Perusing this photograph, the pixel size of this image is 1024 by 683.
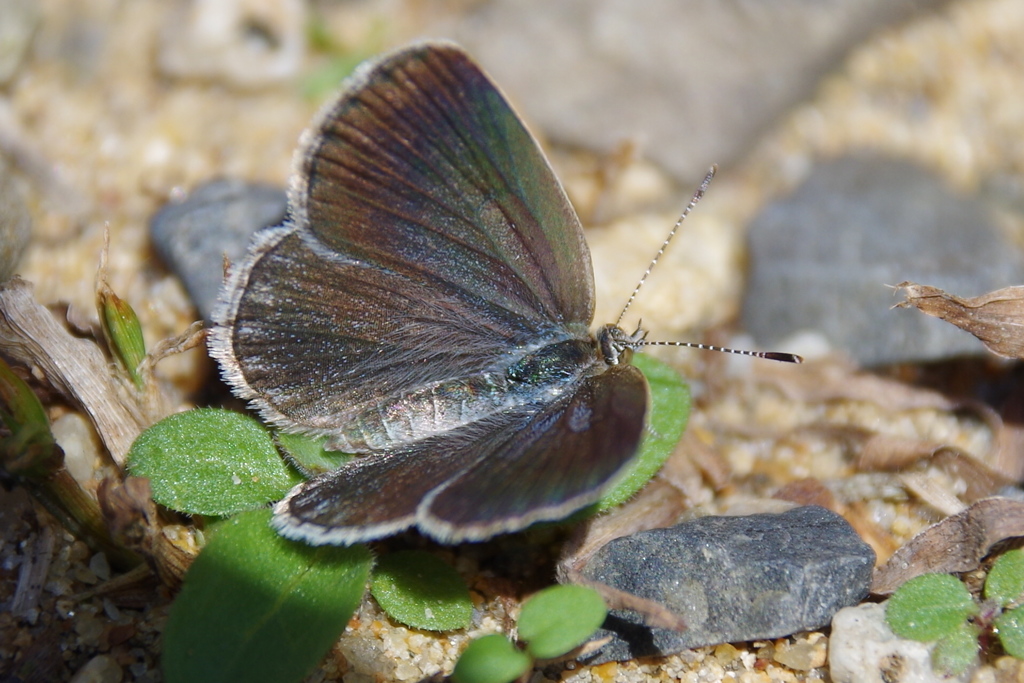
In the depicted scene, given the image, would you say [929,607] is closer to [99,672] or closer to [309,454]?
[309,454]

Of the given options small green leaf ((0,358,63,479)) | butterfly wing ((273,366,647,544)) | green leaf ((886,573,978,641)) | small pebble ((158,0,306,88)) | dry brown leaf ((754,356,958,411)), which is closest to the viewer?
butterfly wing ((273,366,647,544))

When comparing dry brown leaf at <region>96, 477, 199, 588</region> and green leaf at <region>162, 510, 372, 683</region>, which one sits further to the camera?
dry brown leaf at <region>96, 477, 199, 588</region>

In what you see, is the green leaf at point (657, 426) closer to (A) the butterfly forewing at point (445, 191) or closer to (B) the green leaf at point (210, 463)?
(A) the butterfly forewing at point (445, 191)

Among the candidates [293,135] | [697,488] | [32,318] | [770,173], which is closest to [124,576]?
[32,318]

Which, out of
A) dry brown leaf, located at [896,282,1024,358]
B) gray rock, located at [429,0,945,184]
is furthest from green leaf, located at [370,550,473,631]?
gray rock, located at [429,0,945,184]

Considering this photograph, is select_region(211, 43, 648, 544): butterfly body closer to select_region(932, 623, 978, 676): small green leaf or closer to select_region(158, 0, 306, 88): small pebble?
select_region(932, 623, 978, 676): small green leaf

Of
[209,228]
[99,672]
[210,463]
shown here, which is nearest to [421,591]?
[210,463]
